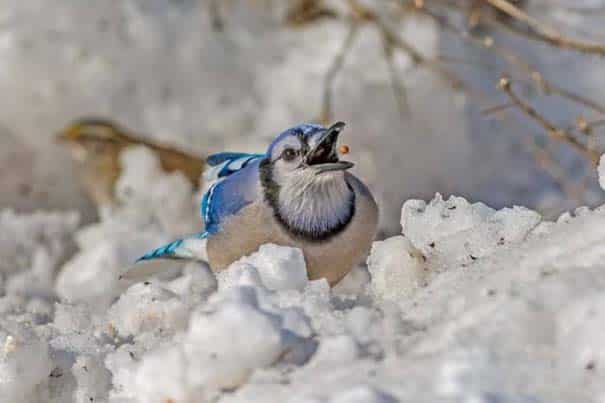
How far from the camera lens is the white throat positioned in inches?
77.0

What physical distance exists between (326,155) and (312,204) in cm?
8

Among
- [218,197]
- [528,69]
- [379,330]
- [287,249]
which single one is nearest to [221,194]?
[218,197]

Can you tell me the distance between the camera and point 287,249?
145 centimetres

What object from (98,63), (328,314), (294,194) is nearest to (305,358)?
(328,314)

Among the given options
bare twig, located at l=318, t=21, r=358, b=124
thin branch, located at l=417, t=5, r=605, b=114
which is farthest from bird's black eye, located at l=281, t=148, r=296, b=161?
bare twig, located at l=318, t=21, r=358, b=124

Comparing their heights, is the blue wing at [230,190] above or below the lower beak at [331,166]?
above

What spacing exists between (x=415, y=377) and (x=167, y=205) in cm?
263

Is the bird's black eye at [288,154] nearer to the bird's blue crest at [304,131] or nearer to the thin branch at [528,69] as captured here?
the bird's blue crest at [304,131]

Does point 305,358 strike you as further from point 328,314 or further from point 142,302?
point 142,302

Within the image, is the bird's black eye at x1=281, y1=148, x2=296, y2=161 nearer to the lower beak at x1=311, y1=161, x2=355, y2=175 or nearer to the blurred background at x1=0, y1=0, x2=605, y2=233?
the lower beak at x1=311, y1=161, x2=355, y2=175

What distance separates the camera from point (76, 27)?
3.94 metres

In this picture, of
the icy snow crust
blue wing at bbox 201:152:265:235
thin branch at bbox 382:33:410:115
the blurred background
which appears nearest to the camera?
the icy snow crust

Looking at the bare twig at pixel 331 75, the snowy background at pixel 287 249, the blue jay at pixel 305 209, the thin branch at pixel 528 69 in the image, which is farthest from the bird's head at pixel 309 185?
the bare twig at pixel 331 75

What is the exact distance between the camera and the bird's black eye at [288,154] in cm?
199
